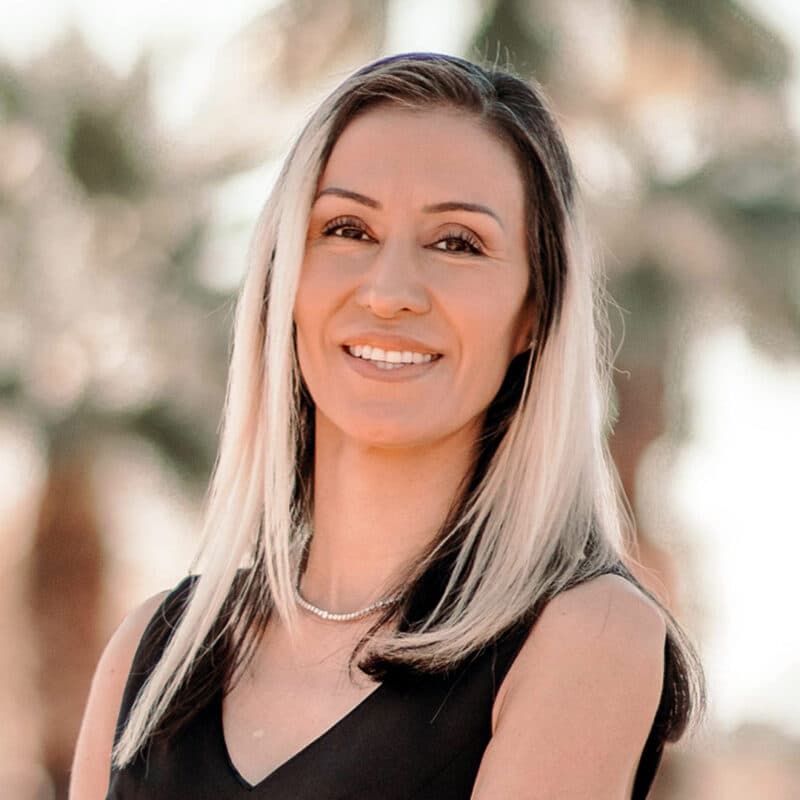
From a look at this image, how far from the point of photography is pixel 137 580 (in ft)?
51.8

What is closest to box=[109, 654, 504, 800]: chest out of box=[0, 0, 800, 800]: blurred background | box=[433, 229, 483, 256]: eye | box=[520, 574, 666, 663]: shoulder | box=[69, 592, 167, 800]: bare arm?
box=[520, 574, 666, 663]: shoulder

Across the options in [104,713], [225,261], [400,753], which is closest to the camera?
[400,753]

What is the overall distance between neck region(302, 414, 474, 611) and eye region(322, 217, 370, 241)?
0.41m

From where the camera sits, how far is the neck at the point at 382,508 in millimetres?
3848

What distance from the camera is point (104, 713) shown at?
400cm

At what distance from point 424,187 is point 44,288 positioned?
12295mm

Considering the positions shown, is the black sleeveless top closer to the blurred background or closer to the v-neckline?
the v-neckline

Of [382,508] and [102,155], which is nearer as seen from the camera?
[382,508]

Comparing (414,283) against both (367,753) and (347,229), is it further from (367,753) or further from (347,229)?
(367,753)

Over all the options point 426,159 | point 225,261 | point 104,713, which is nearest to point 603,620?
point 426,159

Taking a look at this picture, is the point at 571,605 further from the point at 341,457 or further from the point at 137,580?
the point at 137,580

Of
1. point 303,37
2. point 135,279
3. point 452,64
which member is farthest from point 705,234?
point 452,64

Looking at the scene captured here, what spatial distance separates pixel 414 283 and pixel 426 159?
0.26 meters

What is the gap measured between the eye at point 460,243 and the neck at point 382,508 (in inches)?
14.4
